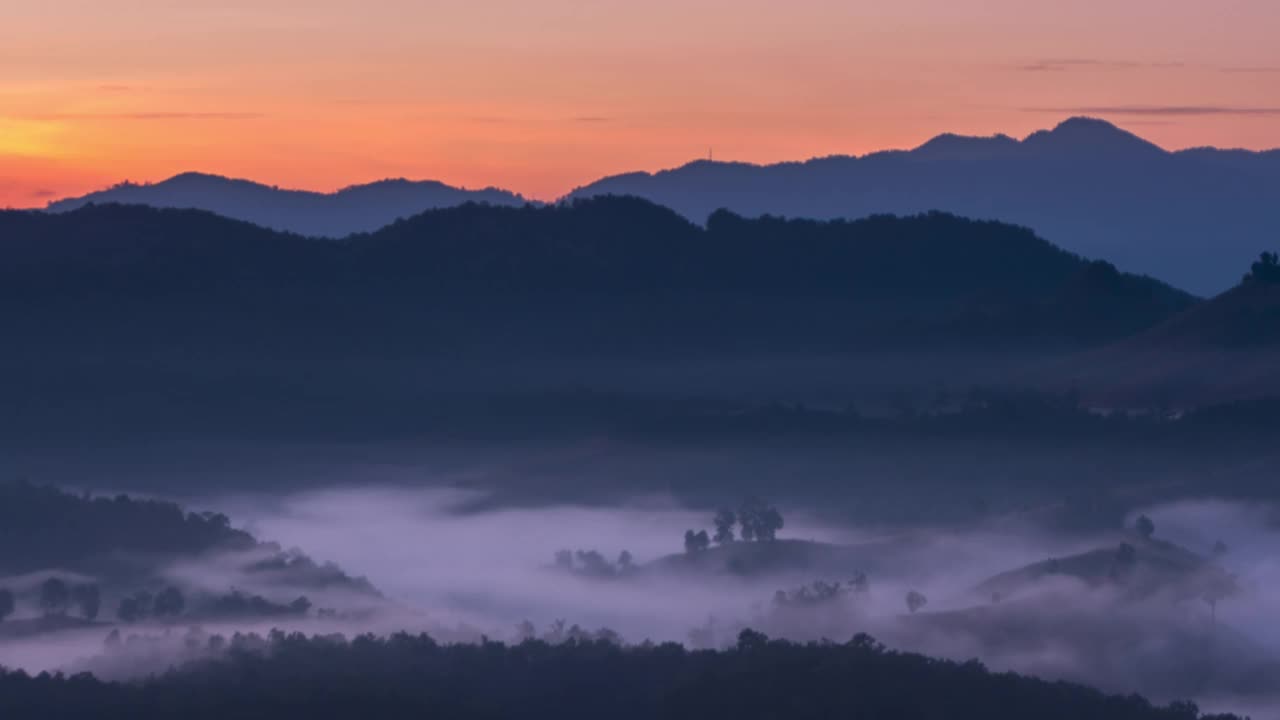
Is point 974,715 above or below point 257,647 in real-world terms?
below

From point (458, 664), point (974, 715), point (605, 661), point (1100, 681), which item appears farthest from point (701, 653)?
point (1100, 681)

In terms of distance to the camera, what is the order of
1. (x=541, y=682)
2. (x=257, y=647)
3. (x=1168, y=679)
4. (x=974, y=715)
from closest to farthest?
1. (x=974, y=715)
2. (x=541, y=682)
3. (x=257, y=647)
4. (x=1168, y=679)

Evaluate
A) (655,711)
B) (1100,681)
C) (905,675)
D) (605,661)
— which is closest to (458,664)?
(605,661)

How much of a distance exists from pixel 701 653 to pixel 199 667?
35.7 m

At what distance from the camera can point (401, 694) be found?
483 feet

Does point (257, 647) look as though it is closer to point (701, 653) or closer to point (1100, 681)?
point (701, 653)

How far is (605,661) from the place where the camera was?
16000 centimetres

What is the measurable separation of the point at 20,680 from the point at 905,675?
6142 cm

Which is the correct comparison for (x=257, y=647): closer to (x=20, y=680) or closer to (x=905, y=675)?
(x=20, y=680)

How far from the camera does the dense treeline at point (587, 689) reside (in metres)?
141

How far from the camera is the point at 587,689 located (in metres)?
151

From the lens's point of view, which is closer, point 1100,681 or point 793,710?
point 793,710

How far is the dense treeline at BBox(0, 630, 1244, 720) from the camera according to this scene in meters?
141

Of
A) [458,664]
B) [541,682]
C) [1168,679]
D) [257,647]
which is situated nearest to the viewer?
[541,682]
